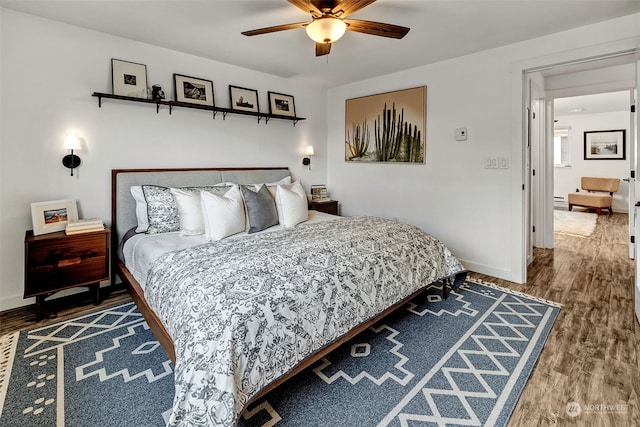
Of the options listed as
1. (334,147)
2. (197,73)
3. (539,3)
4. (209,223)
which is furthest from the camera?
(334,147)

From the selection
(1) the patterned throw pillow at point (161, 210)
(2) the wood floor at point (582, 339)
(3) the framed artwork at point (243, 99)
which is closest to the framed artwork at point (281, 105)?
(3) the framed artwork at point (243, 99)

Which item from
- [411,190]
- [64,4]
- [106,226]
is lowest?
[106,226]

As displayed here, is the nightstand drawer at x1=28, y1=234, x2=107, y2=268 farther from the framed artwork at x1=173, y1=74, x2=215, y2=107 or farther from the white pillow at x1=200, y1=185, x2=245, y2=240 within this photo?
the framed artwork at x1=173, y1=74, x2=215, y2=107

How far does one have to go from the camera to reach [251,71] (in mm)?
4051

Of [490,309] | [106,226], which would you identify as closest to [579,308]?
[490,309]

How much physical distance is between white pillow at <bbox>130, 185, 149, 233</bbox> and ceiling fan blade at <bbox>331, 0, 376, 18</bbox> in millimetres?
2218

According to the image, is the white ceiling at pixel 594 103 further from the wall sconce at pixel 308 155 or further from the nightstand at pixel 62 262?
the nightstand at pixel 62 262

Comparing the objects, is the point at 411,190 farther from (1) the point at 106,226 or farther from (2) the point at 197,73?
(1) the point at 106,226

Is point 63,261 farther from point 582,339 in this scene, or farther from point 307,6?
point 582,339

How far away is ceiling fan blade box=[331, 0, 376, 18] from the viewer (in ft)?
6.47

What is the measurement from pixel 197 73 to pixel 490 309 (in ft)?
12.2

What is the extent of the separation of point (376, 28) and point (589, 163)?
8651 millimetres

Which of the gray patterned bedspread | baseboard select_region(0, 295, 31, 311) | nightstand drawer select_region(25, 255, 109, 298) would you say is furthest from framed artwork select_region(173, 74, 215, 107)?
baseboard select_region(0, 295, 31, 311)

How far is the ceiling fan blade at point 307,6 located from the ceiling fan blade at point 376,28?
8.0 inches
